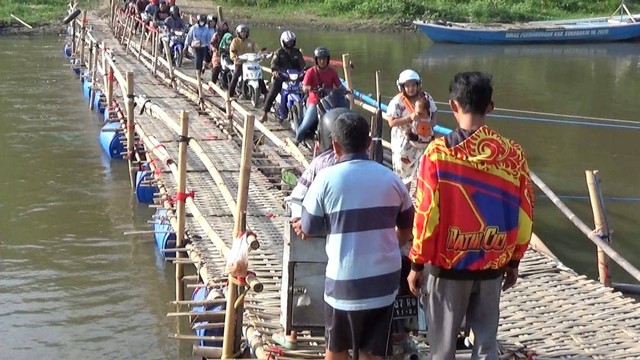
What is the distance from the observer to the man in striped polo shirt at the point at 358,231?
3.92 m

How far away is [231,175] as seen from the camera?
9.46 meters

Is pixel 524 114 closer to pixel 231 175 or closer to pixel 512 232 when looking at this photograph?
pixel 231 175

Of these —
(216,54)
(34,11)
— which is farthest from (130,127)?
(34,11)

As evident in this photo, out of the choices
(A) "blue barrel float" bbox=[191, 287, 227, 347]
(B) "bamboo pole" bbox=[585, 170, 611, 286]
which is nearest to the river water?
(A) "blue barrel float" bbox=[191, 287, 227, 347]

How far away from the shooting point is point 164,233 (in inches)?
346

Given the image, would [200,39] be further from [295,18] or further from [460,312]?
[295,18]

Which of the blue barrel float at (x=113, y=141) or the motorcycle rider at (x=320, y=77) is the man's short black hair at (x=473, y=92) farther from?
the blue barrel float at (x=113, y=141)

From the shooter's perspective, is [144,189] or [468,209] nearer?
[468,209]

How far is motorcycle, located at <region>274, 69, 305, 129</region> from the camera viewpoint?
11252mm

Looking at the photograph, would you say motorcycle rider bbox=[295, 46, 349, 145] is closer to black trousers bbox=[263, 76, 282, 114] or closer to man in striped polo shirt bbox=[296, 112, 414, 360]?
black trousers bbox=[263, 76, 282, 114]

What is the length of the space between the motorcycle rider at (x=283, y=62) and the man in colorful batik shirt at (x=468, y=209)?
776 centimetres

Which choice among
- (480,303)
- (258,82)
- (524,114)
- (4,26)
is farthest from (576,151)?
(4,26)

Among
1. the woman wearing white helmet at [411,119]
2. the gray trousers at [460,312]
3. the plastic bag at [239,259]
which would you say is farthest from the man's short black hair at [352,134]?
the woman wearing white helmet at [411,119]

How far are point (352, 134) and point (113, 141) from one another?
972 cm
